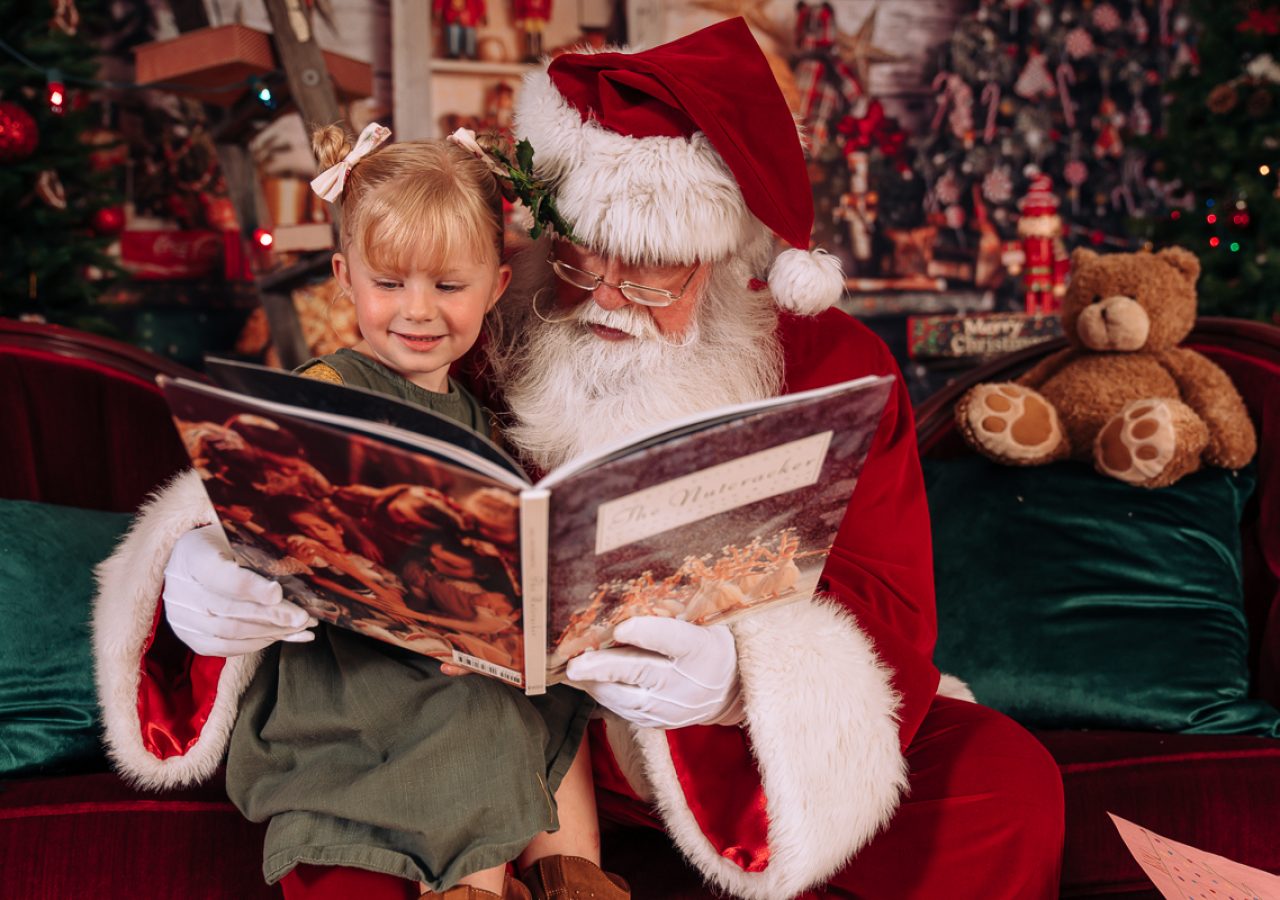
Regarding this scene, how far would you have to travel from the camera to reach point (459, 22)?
12.4 feet

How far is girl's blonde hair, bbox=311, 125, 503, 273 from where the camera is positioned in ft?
4.75

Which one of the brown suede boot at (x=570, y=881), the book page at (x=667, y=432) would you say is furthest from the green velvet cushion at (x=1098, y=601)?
the book page at (x=667, y=432)

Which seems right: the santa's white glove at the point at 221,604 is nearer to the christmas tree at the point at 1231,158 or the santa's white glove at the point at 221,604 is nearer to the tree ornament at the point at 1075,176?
the christmas tree at the point at 1231,158

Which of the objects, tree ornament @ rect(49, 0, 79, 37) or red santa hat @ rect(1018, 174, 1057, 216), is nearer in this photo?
tree ornament @ rect(49, 0, 79, 37)

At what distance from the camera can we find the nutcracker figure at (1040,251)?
4426 millimetres

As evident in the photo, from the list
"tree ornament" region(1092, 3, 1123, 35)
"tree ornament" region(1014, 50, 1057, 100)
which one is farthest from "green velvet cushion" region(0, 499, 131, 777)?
"tree ornament" region(1092, 3, 1123, 35)

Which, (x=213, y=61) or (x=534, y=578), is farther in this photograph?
(x=213, y=61)

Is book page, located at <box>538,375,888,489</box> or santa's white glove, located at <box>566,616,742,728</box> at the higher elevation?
book page, located at <box>538,375,888,489</box>

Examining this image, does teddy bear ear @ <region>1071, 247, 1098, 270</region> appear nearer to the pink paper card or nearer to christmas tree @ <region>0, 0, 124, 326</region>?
the pink paper card

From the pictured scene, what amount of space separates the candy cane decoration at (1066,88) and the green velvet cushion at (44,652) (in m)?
4.05

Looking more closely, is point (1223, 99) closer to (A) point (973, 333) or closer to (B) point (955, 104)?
(B) point (955, 104)

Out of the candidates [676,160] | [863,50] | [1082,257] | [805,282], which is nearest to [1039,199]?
[863,50]

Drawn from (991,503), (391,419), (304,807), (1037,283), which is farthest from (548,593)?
(1037,283)

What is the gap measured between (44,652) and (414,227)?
1.04 m
